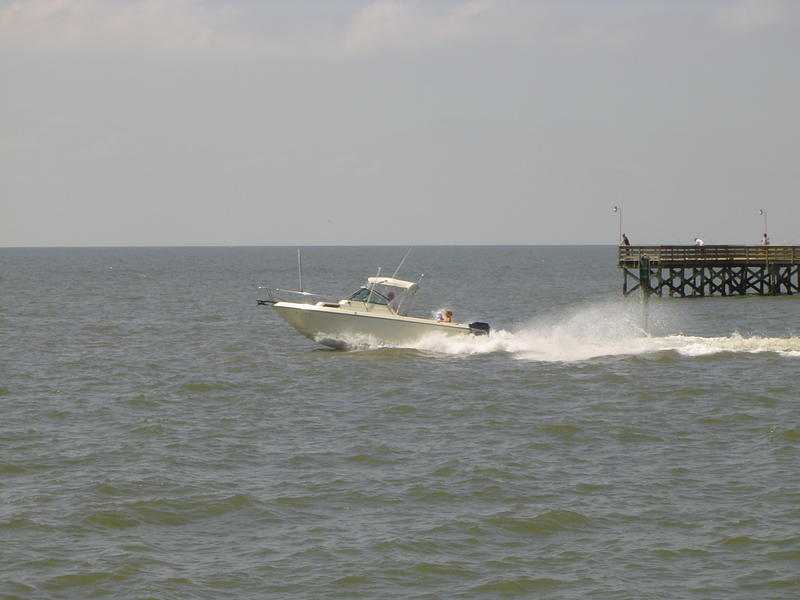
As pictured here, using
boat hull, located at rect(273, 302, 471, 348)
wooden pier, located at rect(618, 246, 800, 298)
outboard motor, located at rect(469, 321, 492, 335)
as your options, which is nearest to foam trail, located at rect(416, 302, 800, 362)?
→ outboard motor, located at rect(469, 321, 492, 335)

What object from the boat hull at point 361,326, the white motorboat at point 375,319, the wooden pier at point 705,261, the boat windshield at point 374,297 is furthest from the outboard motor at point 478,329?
the wooden pier at point 705,261

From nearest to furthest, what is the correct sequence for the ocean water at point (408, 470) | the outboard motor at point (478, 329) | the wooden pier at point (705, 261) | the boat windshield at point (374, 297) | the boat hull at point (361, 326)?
1. the ocean water at point (408, 470)
2. the boat hull at point (361, 326)
3. the boat windshield at point (374, 297)
4. the outboard motor at point (478, 329)
5. the wooden pier at point (705, 261)

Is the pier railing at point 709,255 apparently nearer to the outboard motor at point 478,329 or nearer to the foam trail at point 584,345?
the foam trail at point 584,345

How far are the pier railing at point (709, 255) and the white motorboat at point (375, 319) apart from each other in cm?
2342

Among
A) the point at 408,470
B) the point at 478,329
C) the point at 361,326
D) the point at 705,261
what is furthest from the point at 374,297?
the point at 705,261

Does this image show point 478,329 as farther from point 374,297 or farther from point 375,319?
point 374,297

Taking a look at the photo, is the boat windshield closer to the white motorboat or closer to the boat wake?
the white motorboat

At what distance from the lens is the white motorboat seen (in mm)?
29203

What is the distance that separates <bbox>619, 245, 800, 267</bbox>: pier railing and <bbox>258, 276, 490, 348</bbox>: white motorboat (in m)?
23.4

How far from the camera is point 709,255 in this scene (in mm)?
53094

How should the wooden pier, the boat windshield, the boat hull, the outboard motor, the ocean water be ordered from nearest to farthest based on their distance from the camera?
1. the ocean water
2. the boat hull
3. the boat windshield
4. the outboard motor
5. the wooden pier

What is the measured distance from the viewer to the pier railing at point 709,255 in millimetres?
50928

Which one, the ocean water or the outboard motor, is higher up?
the outboard motor

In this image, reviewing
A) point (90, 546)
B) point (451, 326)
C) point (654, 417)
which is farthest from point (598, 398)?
point (90, 546)
